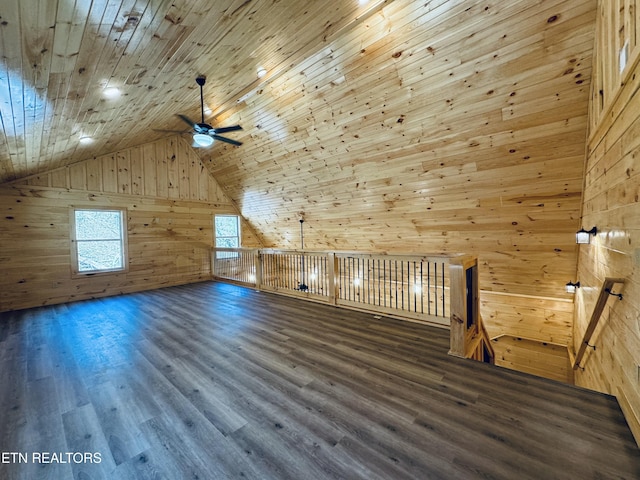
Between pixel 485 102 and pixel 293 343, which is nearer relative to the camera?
pixel 293 343

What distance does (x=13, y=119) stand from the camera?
2.71 meters

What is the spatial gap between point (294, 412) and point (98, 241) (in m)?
6.54

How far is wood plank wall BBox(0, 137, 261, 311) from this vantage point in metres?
5.21

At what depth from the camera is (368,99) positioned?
13.4 feet

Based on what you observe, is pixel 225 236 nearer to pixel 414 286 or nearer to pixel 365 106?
pixel 365 106

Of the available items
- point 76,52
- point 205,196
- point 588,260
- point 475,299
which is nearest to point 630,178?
point 475,299

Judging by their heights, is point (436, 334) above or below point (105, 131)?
below

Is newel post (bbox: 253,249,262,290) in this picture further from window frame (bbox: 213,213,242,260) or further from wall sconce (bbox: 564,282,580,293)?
wall sconce (bbox: 564,282,580,293)

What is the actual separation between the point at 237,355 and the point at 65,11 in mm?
3050

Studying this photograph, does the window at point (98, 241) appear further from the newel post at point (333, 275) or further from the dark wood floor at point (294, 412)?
the newel post at point (333, 275)

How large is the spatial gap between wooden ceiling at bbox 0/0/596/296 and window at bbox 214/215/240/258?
3.07 m

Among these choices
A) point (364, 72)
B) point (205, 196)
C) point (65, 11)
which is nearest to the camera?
point (65, 11)

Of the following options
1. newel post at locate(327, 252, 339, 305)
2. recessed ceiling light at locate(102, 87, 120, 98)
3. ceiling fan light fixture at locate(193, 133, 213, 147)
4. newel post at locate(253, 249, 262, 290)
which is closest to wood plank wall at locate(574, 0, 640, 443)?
newel post at locate(327, 252, 339, 305)

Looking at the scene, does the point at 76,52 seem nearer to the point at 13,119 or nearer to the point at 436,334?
the point at 13,119
